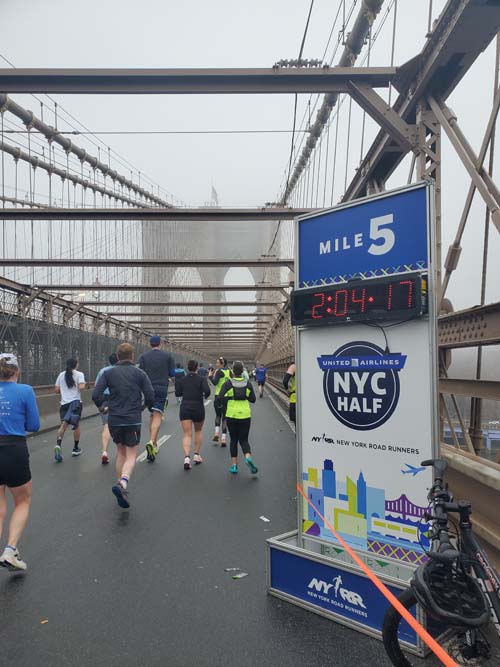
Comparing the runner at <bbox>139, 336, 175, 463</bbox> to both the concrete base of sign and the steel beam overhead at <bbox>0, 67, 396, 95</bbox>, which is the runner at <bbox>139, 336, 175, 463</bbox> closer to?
the steel beam overhead at <bbox>0, 67, 396, 95</bbox>

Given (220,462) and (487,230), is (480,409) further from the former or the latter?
(220,462)

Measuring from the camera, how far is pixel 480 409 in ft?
18.4

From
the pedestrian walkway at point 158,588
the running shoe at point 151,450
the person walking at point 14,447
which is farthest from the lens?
the running shoe at point 151,450

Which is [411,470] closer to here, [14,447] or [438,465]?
[438,465]

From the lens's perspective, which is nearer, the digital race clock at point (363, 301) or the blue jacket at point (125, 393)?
the digital race clock at point (363, 301)

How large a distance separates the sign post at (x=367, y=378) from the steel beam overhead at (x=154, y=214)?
1002 centimetres

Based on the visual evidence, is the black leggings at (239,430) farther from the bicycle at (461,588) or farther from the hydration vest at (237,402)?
the bicycle at (461,588)

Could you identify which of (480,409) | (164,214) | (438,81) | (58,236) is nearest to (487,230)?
(480,409)

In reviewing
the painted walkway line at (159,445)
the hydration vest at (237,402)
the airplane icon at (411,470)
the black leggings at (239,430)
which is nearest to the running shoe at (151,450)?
the painted walkway line at (159,445)

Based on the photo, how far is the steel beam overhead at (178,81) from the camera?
788 centimetres

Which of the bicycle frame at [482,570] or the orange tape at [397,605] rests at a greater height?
the bicycle frame at [482,570]

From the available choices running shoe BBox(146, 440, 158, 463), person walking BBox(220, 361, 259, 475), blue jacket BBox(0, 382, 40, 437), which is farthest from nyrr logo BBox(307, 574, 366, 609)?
running shoe BBox(146, 440, 158, 463)

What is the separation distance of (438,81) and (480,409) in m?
3.89

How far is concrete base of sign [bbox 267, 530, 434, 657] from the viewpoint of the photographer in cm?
332
